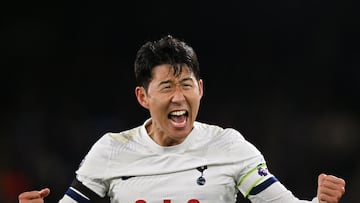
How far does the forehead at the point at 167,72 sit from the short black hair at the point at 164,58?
0.01 meters

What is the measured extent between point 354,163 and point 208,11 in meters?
1.87

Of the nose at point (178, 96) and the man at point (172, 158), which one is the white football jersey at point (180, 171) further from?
the nose at point (178, 96)

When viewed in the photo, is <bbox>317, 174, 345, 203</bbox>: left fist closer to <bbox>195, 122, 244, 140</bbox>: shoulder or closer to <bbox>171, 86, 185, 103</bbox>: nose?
<bbox>195, 122, 244, 140</bbox>: shoulder

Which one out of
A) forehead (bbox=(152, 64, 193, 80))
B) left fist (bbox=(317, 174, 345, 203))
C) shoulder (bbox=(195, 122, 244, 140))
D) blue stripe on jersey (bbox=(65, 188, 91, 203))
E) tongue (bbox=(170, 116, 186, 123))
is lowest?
blue stripe on jersey (bbox=(65, 188, 91, 203))

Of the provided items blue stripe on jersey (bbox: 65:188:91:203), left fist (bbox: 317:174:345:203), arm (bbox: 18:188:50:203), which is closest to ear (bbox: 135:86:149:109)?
blue stripe on jersey (bbox: 65:188:91:203)

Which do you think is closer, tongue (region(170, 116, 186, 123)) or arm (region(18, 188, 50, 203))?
arm (region(18, 188, 50, 203))

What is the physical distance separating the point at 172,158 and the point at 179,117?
0.18 metres

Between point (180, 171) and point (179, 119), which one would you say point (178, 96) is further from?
point (180, 171)

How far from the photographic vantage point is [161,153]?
312 centimetres

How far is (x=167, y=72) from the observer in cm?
302

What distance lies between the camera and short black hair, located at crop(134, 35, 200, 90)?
3.04 meters

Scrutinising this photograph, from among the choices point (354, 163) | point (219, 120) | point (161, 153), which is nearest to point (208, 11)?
point (219, 120)

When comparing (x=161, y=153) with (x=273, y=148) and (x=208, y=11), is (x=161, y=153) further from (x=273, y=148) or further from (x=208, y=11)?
(x=208, y=11)

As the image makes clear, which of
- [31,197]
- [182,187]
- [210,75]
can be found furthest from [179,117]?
[210,75]
